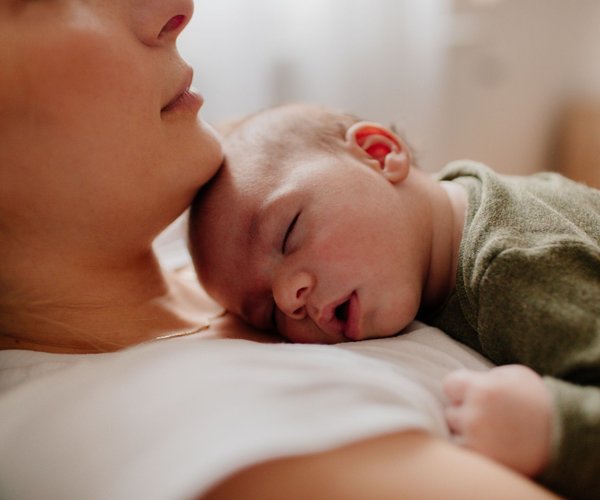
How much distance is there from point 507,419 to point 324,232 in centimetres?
40

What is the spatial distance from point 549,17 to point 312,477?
2062 mm

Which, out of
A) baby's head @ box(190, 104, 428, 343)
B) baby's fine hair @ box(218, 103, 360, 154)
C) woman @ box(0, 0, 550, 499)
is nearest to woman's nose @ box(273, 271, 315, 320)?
baby's head @ box(190, 104, 428, 343)

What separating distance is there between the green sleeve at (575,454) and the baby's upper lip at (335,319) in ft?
1.21

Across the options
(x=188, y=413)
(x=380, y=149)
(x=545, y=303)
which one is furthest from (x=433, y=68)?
(x=188, y=413)

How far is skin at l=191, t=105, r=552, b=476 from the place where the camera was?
896 millimetres

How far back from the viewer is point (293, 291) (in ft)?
2.96

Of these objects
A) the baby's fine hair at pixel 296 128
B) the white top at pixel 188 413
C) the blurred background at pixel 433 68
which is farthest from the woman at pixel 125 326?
the blurred background at pixel 433 68

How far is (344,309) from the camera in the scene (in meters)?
0.94

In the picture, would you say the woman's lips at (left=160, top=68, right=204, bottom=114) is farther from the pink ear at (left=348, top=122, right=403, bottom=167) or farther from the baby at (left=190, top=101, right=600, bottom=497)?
the pink ear at (left=348, top=122, right=403, bottom=167)

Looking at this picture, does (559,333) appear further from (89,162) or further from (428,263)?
(89,162)

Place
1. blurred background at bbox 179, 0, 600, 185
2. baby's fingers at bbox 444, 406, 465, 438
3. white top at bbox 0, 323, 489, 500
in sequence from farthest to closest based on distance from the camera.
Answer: blurred background at bbox 179, 0, 600, 185 → baby's fingers at bbox 444, 406, 465, 438 → white top at bbox 0, 323, 489, 500

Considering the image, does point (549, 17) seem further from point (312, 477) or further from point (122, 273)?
point (312, 477)

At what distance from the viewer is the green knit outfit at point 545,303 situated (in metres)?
0.60

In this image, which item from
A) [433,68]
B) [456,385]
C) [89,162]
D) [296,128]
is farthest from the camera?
[433,68]
